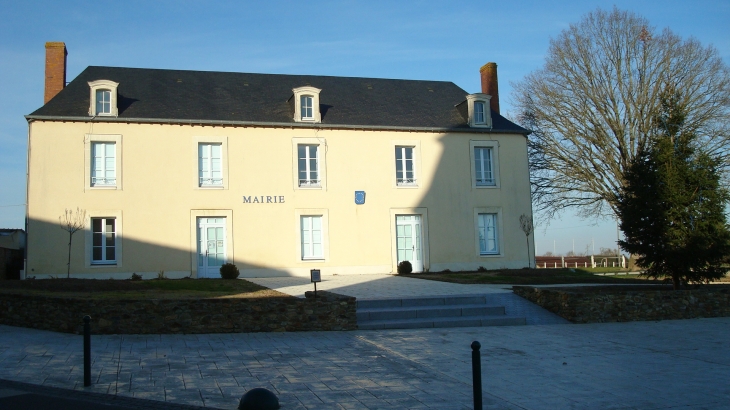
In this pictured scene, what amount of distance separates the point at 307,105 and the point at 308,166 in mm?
2398

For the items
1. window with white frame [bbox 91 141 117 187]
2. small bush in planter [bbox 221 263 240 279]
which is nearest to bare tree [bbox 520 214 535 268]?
small bush in planter [bbox 221 263 240 279]

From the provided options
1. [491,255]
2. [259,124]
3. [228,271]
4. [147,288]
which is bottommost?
[147,288]

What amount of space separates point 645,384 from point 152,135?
739 inches

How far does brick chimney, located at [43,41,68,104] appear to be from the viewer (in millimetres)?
23312

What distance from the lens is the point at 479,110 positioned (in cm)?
2572

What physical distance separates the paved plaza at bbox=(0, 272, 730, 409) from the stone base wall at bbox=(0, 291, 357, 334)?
1.03 feet

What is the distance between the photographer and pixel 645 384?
7691 millimetres

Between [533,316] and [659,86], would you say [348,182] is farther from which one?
[659,86]

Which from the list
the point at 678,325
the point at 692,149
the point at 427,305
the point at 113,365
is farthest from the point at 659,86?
the point at 113,365

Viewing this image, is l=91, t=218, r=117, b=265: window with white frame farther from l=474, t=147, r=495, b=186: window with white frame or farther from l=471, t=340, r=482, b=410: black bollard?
l=471, t=340, r=482, b=410: black bollard

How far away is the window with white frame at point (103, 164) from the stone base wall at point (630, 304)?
48.8 ft

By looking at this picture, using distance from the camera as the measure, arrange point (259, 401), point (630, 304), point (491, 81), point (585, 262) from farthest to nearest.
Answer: point (585, 262) < point (491, 81) < point (630, 304) < point (259, 401)

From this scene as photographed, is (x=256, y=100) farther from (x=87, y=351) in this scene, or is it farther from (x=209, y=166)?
(x=87, y=351)

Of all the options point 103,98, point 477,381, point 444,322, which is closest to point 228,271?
point 103,98
